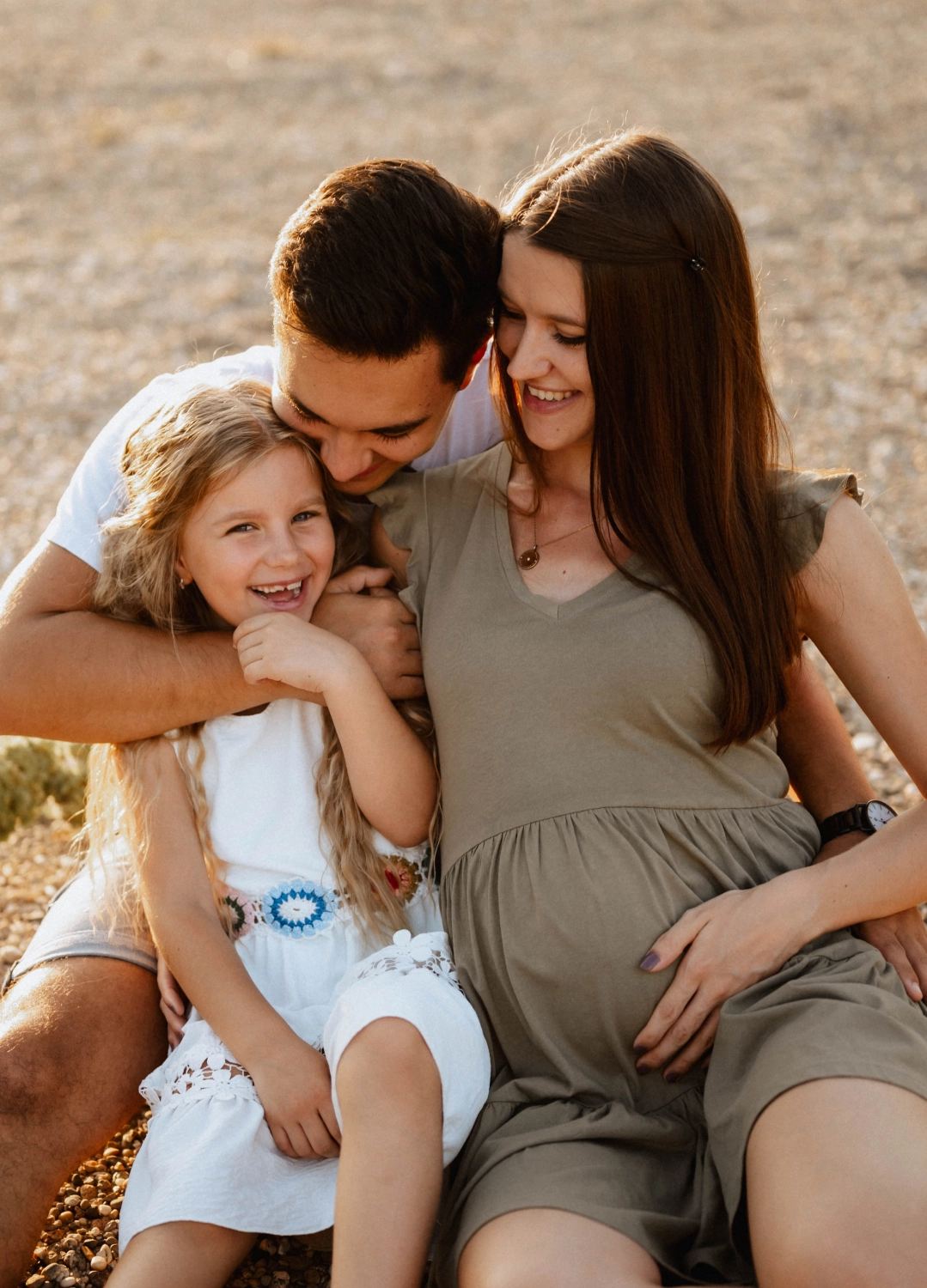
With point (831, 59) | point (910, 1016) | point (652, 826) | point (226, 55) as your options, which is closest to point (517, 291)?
point (652, 826)

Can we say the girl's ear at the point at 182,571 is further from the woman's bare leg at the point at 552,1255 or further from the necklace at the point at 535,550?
the woman's bare leg at the point at 552,1255

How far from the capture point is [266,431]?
9.27 feet

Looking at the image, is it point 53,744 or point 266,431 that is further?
point 53,744

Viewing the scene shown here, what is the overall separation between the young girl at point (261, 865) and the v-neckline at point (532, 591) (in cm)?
35

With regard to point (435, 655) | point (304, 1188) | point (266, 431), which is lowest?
point (304, 1188)

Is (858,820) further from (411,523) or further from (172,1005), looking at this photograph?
(172,1005)

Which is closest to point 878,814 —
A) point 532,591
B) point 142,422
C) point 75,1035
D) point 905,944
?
point 905,944

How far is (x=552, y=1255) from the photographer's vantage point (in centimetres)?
205

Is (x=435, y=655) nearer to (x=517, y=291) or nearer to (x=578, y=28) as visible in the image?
(x=517, y=291)

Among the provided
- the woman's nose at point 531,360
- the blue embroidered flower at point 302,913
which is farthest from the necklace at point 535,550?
the blue embroidered flower at point 302,913

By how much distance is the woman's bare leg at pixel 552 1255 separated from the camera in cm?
202

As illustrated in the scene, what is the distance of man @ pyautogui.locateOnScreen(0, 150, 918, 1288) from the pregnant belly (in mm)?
494

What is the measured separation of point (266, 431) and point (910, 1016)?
67.1 inches

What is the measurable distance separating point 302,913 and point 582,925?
65 centimetres
